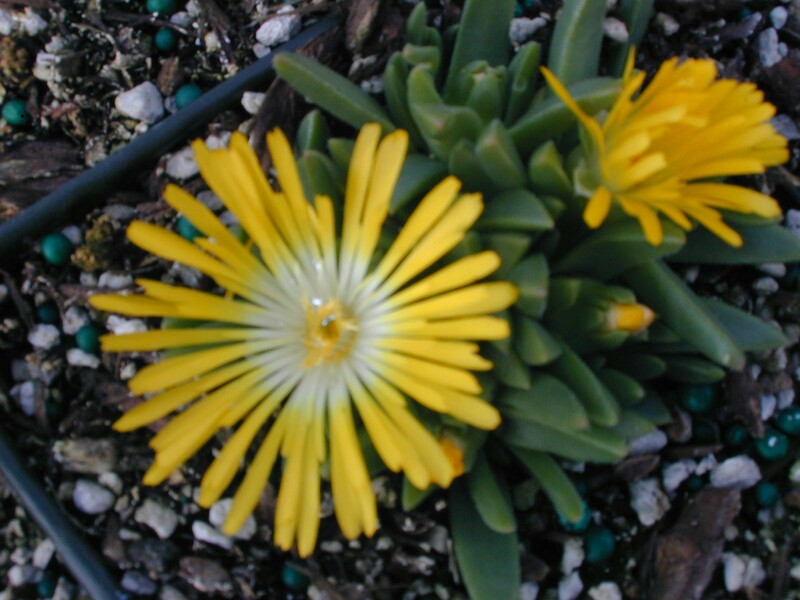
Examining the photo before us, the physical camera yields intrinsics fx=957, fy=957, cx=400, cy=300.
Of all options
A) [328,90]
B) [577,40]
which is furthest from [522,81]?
[328,90]

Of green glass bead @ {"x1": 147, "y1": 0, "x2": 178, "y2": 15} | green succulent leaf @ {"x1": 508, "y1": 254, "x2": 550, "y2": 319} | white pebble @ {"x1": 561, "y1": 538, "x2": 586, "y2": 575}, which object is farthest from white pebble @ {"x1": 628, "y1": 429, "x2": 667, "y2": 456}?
green glass bead @ {"x1": 147, "y1": 0, "x2": 178, "y2": 15}

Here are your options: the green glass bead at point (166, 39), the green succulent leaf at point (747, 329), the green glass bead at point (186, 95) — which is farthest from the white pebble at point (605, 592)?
the green glass bead at point (166, 39)

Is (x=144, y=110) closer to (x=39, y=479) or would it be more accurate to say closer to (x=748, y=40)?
(x=39, y=479)

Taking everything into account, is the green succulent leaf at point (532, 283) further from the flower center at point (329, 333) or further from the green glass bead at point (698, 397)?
the green glass bead at point (698, 397)

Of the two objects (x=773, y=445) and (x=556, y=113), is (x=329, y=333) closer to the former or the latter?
(x=556, y=113)

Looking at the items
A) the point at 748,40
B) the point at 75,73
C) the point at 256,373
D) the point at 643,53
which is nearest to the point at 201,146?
the point at 256,373

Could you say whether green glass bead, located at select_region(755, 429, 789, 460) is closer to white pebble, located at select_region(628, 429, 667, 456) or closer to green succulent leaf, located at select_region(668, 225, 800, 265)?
white pebble, located at select_region(628, 429, 667, 456)
